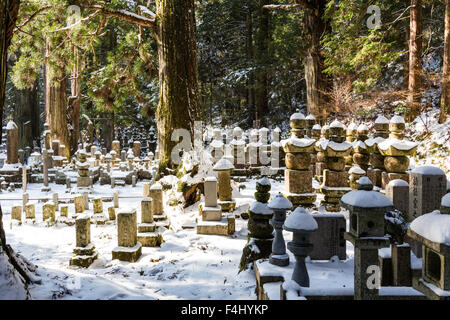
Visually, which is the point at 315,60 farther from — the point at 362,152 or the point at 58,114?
the point at 58,114

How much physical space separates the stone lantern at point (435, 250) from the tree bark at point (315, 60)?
9.91 metres

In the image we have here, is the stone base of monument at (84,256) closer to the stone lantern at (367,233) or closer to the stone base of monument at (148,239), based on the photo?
the stone base of monument at (148,239)

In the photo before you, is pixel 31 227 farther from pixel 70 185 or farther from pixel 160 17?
pixel 160 17

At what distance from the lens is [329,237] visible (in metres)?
4.09

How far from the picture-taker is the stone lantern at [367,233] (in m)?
2.71

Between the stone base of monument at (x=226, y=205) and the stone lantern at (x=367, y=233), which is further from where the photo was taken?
the stone base of monument at (x=226, y=205)

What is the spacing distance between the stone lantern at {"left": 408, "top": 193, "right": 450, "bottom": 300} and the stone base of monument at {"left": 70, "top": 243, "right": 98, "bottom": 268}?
435cm

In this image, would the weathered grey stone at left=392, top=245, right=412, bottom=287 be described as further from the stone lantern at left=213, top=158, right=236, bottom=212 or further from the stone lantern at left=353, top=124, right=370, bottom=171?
the stone lantern at left=353, top=124, right=370, bottom=171

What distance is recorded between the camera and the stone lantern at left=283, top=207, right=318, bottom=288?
312cm

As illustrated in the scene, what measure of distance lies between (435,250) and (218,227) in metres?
4.31

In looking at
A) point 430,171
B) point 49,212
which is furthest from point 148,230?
→ point 430,171

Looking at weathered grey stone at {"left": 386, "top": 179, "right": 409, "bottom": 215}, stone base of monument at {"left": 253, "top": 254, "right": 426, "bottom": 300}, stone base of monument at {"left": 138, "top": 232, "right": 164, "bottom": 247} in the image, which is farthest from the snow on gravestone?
stone base of monument at {"left": 138, "top": 232, "right": 164, "bottom": 247}

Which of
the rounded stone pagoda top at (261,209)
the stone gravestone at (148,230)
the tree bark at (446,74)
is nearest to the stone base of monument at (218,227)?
the stone gravestone at (148,230)
